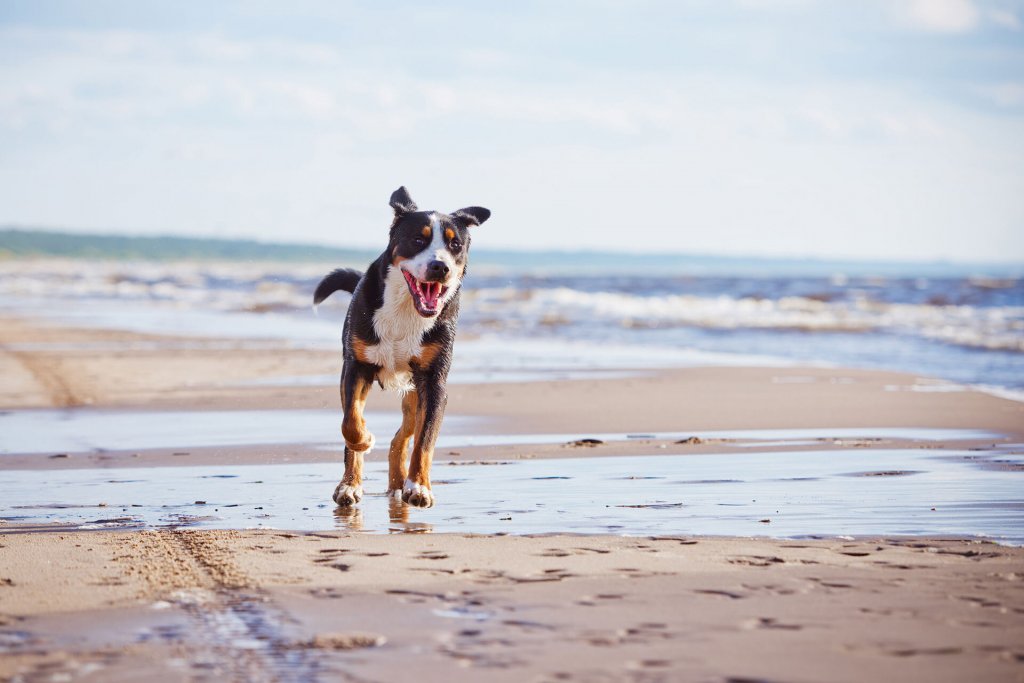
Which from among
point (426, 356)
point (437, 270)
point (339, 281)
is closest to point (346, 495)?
point (426, 356)

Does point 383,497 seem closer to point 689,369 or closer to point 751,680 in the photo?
point 751,680

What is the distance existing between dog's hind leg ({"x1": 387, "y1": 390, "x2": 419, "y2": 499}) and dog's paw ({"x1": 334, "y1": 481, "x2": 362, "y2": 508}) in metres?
0.33

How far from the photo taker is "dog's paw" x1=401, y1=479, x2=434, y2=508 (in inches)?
252

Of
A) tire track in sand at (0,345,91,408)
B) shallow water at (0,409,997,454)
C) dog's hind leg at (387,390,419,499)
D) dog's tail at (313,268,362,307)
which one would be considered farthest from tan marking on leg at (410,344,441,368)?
tire track in sand at (0,345,91,408)

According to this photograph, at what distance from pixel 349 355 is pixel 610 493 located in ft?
5.33

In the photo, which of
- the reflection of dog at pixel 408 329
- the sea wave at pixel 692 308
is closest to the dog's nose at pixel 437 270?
the reflection of dog at pixel 408 329

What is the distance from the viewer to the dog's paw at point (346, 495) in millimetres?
6500

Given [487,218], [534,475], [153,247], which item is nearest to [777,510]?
[534,475]

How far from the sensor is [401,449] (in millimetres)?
7125

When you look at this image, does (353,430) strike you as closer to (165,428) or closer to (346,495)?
(346,495)

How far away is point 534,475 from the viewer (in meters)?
7.52

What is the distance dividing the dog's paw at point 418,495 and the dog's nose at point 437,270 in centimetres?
108

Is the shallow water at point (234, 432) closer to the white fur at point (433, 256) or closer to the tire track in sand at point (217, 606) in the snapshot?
the white fur at point (433, 256)

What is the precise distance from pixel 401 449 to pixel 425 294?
1.00 metres
